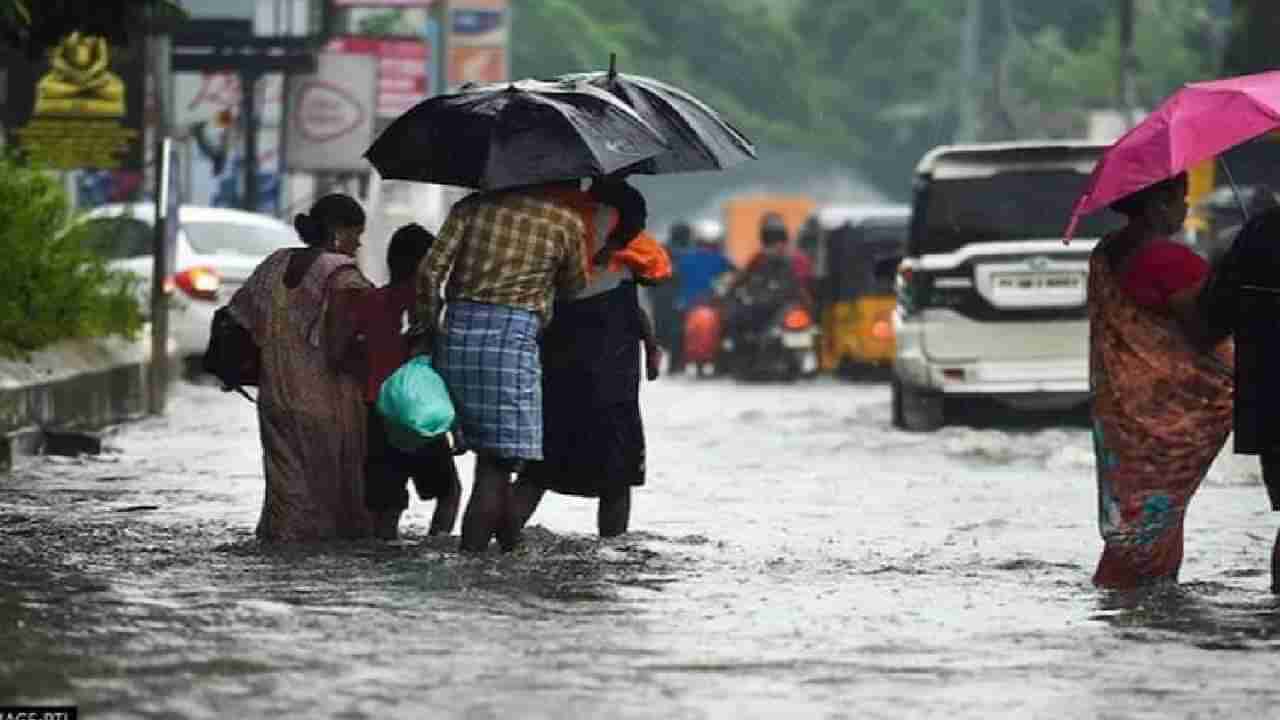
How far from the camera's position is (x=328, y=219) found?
14078 millimetres

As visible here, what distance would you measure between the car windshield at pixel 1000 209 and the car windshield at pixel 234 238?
909cm

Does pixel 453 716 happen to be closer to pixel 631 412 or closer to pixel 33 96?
pixel 631 412

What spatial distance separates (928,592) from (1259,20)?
119 feet

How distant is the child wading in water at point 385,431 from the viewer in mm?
13984

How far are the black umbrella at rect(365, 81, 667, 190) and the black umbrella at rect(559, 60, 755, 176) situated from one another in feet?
0.70

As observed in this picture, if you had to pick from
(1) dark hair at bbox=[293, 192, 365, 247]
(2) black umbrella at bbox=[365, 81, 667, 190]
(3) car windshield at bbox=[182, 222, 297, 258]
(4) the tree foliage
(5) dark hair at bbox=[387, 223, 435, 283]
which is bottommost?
(4) the tree foliage

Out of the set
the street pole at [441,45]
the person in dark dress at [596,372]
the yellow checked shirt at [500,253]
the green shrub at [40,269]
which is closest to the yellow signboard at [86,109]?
the green shrub at [40,269]

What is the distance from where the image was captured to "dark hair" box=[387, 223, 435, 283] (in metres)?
14.1

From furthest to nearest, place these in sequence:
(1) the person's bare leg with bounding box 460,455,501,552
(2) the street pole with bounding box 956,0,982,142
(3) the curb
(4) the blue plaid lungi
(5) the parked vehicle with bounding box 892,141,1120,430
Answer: (2) the street pole with bounding box 956,0,982,142 → (5) the parked vehicle with bounding box 892,141,1120,430 → (3) the curb → (1) the person's bare leg with bounding box 460,455,501,552 → (4) the blue plaid lungi

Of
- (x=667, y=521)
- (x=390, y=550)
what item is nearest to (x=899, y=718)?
(x=390, y=550)

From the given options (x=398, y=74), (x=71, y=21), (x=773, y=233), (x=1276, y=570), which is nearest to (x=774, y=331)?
(x=773, y=233)

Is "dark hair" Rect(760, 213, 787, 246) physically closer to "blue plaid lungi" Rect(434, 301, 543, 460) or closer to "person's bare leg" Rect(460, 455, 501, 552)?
"person's bare leg" Rect(460, 455, 501, 552)

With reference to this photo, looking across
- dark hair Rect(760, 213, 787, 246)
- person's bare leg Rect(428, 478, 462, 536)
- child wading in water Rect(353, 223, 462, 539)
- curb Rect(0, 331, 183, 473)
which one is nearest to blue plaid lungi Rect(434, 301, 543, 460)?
child wading in water Rect(353, 223, 462, 539)

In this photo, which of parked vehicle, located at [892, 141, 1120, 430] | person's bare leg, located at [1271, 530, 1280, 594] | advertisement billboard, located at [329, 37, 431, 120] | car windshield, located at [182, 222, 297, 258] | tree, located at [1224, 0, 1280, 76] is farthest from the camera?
advertisement billboard, located at [329, 37, 431, 120]
